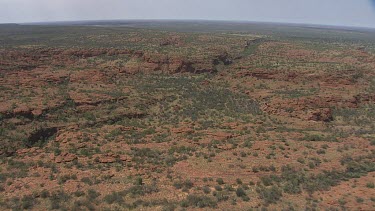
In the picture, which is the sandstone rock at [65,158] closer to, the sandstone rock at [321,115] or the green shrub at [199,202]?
the green shrub at [199,202]

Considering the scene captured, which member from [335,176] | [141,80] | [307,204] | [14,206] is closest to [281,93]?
[141,80]

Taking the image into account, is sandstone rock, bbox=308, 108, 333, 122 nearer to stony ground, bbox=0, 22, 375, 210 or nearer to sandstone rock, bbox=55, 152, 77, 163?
stony ground, bbox=0, 22, 375, 210

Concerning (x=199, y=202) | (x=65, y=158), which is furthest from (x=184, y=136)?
(x=199, y=202)

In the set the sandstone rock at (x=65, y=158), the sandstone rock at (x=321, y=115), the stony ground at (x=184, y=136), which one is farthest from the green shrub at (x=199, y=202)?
the sandstone rock at (x=321, y=115)

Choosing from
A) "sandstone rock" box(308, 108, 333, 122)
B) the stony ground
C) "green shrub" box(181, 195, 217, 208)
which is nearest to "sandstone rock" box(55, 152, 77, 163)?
the stony ground

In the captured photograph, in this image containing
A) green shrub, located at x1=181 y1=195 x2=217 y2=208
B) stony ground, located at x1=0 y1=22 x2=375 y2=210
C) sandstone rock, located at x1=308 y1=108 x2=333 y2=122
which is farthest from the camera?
sandstone rock, located at x1=308 y1=108 x2=333 y2=122

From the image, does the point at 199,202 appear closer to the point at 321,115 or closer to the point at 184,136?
the point at 184,136

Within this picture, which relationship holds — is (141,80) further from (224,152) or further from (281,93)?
(224,152)

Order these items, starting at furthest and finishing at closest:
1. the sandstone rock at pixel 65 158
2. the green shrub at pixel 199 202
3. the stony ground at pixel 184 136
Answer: the sandstone rock at pixel 65 158
the stony ground at pixel 184 136
the green shrub at pixel 199 202
